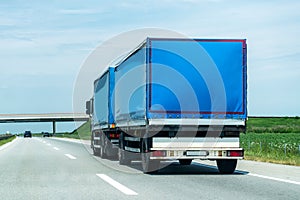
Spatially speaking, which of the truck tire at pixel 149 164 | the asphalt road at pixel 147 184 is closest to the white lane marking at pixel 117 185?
the asphalt road at pixel 147 184

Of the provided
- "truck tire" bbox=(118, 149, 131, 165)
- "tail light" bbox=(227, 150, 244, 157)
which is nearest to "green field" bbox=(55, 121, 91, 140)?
"truck tire" bbox=(118, 149, 131, 165)

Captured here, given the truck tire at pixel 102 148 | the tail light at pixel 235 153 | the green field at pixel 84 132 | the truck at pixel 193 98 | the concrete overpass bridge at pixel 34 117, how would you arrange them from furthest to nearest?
the concrete overpass bridge at pixel 34 117
the green field at pixel 84 132
the truck tire at pixel 102 148
the tail light at pixel 235 153
the truck at pixel 193 98

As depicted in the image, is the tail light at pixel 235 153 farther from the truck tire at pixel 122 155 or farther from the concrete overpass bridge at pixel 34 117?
the concrete overpass bridge at pixel 34 117

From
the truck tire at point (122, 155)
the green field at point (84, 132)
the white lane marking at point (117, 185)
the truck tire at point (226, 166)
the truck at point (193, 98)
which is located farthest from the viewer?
the green field at point (84, 132)

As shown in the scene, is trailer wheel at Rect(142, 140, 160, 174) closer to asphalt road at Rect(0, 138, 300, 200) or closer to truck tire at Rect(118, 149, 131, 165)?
asphalt road at Rect(0, 138, 300, 200)

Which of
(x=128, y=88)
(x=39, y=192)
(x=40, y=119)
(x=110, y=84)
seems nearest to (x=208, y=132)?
(x=128, y=88)

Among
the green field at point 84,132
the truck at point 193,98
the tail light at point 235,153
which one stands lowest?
the green field at point 84,132

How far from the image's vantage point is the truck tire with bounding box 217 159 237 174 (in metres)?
15.1

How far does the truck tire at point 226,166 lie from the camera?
15062mm

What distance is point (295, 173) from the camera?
14617 mm

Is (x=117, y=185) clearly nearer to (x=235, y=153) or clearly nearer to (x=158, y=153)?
(x=158, y=153)

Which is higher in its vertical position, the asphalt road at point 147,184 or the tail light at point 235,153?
the tail light at point 235,153

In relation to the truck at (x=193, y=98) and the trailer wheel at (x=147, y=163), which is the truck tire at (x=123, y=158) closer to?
the trailer wheel at (x=147, y=163)

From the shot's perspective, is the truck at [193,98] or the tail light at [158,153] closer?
the tail light at [158,153]
